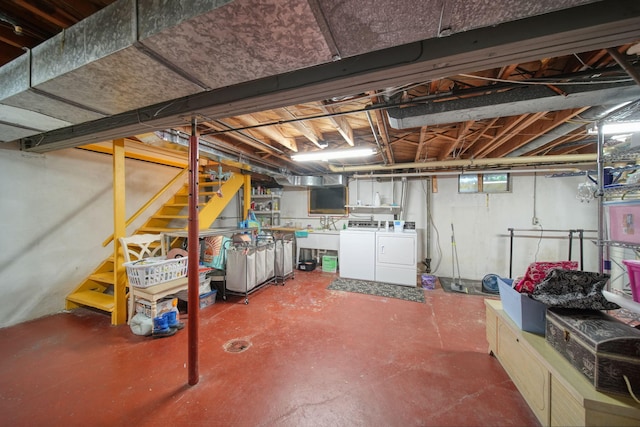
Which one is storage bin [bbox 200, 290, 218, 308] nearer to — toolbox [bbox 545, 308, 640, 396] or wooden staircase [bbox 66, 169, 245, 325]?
wooden staircase [bbox 66, 169, 245, 325]

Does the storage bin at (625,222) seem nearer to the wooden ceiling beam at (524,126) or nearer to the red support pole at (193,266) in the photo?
the wooden ceiling beam at (524,126)

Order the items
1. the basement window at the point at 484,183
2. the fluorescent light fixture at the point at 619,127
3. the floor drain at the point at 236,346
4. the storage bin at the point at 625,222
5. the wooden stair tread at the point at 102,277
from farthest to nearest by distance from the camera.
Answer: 1. the basement window at the point at 484,183
2. the wooden stair tread at the point at 102,277
3. the floor drain at the point at 236,346
4. the fluorescent light fixture at the point at 619,127
5. the storage bin at the point at 625,222

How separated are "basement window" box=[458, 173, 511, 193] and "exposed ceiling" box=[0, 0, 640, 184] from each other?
2.51 metres

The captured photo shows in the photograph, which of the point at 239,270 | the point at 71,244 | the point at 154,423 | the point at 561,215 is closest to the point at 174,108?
the point at 154,423

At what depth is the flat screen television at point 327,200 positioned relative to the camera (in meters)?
5.68

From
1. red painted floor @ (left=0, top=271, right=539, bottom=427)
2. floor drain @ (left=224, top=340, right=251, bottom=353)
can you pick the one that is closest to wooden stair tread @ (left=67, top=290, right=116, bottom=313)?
red painted floor @ (left=0, top=271, right=539, bottom=427)

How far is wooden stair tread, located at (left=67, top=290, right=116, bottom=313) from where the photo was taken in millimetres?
2848

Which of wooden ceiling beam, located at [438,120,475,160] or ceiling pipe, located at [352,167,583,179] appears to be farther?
ceiling pipe, located at [352,167,583,179]

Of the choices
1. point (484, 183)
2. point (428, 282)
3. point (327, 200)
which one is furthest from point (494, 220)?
point (327, 200)

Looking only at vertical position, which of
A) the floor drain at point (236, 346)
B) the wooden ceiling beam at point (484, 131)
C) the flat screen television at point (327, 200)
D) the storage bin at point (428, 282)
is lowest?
the floor drain at point (236, 346)

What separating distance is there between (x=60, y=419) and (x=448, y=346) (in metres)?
3.30

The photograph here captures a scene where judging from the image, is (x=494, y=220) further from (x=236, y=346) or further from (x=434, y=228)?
(x=236, y=346)

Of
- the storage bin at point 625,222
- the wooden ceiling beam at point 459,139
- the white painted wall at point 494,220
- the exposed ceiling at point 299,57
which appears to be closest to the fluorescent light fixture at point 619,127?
the exposed ceiling at point 299,57

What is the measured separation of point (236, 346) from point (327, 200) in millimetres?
4070
